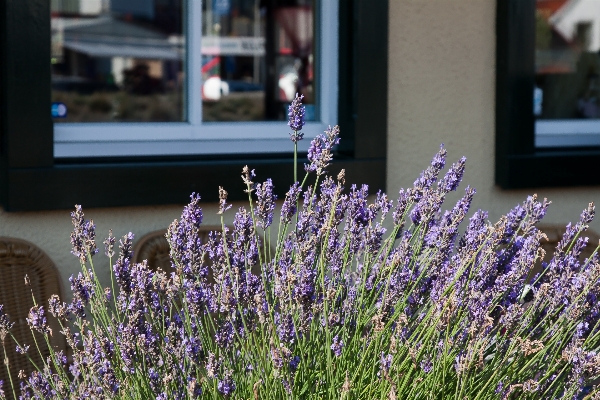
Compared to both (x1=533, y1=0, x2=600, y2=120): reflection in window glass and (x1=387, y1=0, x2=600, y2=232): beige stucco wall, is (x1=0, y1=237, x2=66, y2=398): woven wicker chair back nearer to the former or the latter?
(x1=387, y1=0, x2=600, y2=232): beige stucco wall

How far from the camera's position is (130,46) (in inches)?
243

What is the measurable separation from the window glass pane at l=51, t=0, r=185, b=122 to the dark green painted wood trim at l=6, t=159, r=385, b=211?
53.9 inches

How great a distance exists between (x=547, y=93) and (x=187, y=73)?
74.6 inches

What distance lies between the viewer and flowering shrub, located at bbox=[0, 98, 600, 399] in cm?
159

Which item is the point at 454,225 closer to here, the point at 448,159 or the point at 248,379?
the point at 248,379

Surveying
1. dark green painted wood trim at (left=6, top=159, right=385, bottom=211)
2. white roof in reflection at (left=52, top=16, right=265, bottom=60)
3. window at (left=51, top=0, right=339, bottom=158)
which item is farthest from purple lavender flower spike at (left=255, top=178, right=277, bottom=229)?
white roof in reflection at (left=52, top=16, right=265, bottom=60)

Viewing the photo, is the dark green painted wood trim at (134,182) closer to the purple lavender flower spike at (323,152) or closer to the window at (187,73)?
the window at (187,73)

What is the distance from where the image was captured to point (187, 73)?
362cm

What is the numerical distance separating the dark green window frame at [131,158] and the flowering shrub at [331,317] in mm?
1241

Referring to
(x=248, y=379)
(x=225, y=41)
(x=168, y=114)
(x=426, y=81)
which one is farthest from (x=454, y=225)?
(x=225, y=41)

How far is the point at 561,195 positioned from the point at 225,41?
8.14ft

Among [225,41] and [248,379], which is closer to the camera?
[248,379]

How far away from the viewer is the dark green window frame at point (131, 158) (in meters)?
2.98

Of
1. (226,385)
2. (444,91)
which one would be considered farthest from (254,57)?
(226,385)
